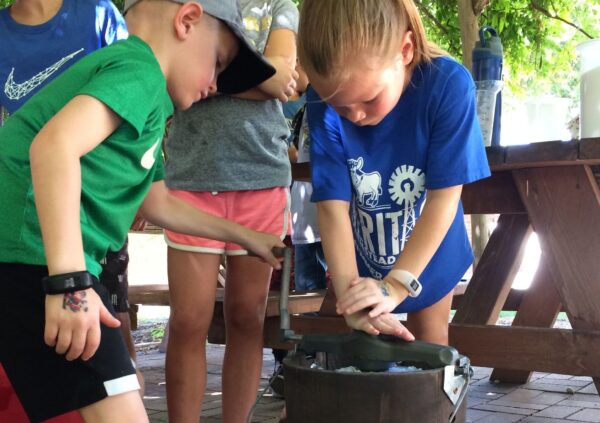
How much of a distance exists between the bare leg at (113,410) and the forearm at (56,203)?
269 mm

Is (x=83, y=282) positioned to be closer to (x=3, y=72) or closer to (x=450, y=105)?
(x=450, y=105)

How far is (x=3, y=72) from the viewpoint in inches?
105

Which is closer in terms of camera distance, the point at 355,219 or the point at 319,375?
the point at 319,375

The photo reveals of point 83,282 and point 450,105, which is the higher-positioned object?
point 450,105

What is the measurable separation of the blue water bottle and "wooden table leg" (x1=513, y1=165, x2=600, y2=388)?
0.30 metres

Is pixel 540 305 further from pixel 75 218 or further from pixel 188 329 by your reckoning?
pixel 75 218

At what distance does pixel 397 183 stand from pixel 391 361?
2.00 ft

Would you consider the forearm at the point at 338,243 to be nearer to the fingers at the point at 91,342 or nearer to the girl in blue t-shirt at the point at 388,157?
the girl in blue t-shirt at the point at 388,157

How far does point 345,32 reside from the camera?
1.85 meters

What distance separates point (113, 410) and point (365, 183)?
971mm

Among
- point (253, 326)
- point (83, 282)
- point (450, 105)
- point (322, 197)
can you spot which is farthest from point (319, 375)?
point (253, 326)

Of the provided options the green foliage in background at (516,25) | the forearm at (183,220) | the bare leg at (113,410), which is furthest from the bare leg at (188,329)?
the green foliage in background at (516,25)

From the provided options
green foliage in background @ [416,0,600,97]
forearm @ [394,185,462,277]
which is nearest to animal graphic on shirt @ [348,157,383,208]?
forearm @ [394,185,462,277]

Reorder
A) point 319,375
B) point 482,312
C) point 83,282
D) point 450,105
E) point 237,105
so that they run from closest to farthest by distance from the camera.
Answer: point 83,282, point 319,375, point 450,105, point 237,105, point 482,312
